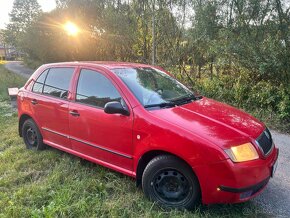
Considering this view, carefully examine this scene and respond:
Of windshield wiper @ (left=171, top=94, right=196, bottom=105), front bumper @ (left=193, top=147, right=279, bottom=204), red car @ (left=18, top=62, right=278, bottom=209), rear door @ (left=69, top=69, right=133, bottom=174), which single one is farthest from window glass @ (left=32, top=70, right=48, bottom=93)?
front bumper @ (left=193, top=147, right=279, bottom=204)

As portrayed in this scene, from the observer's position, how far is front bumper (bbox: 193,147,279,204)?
291 centimetres

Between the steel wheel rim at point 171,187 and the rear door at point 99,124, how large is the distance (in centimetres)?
44

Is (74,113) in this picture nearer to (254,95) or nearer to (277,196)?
(277,196)

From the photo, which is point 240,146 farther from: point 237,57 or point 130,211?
point 237,57

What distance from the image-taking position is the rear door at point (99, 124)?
3627mm

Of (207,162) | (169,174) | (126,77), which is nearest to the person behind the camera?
(207,162)

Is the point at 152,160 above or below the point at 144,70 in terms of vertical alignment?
below

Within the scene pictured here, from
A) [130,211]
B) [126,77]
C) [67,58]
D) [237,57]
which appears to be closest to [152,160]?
[130,211]

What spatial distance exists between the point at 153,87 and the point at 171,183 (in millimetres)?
1357

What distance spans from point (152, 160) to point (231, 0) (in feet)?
18.7

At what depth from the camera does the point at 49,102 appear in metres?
4.67

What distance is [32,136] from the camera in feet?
17.5

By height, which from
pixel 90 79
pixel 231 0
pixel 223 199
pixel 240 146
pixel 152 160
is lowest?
pixel 223 199

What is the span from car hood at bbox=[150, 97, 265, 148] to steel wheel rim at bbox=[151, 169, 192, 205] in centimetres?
55
